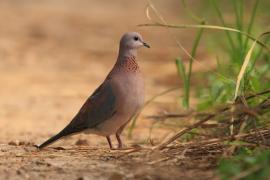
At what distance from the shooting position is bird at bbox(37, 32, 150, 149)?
5277 mm

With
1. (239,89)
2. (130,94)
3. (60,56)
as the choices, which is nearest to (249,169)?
(239,89)

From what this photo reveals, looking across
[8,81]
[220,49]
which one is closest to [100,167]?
[220,49]

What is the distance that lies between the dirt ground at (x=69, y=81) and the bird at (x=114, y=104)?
17 centimetres

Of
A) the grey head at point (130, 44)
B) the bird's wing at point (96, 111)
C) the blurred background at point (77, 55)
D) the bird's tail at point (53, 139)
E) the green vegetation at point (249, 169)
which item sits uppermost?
the blurred background at point (77, 55)

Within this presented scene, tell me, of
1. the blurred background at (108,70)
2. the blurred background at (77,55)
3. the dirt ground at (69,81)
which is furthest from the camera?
the blurred background at (77,55)

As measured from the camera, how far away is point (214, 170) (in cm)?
427

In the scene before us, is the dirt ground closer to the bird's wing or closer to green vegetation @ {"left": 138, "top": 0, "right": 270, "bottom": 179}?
the bird's wing

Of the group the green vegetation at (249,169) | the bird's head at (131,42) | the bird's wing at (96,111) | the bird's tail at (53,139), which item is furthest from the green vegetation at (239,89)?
the bird's tail at (53,139)

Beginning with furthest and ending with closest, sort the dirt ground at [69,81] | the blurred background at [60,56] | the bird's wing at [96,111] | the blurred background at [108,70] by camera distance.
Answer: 1. the blurred background at [60,56]
2. the bird's wing at [96,111]
3. the blurred background at [108,70]
4. the dirt ground at [69,81]

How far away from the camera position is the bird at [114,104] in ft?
17.3

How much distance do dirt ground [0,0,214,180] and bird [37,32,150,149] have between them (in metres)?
0.17

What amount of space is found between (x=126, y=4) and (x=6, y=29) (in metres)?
4.39

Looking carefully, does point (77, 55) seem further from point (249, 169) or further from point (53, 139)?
point (249, 169)

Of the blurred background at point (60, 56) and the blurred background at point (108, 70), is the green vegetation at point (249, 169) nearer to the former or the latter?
the blurred background at point (108, 70)
